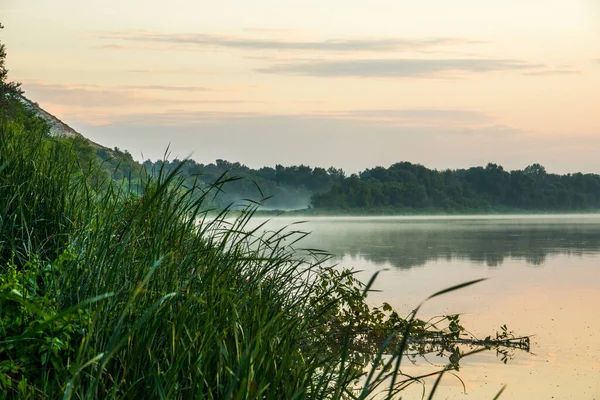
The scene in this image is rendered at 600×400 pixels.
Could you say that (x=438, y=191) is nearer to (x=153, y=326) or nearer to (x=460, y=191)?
(x=460, y=191)

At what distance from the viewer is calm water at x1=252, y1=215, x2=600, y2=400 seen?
756 centimetres

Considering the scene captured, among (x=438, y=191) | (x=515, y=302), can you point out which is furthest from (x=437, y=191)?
(x=515, y=302)

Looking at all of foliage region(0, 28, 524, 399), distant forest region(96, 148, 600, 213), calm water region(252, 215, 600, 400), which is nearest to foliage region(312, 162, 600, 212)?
distant forest region(96, 148, 600, 213)

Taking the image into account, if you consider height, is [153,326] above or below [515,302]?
above

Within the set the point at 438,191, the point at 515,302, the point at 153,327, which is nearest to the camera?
the point at 153,327

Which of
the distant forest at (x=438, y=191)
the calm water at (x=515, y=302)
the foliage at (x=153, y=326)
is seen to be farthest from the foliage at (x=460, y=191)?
the foliage at (x=153, y=326)

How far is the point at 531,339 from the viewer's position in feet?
32.3

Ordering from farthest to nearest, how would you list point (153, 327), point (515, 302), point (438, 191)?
point (438, 191) → point (515, 302) → point (153, 327)

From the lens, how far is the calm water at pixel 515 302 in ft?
24.8

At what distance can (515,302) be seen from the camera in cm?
1353

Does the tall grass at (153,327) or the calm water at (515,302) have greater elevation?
the tall grass at (153,327)

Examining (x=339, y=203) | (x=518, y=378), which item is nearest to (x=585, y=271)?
(x=518, y=378)

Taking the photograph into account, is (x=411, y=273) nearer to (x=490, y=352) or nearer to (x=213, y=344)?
(x=490, y=352)

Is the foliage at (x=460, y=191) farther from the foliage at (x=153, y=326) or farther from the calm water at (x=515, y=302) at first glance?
the foliage at (x=153, y=326)
